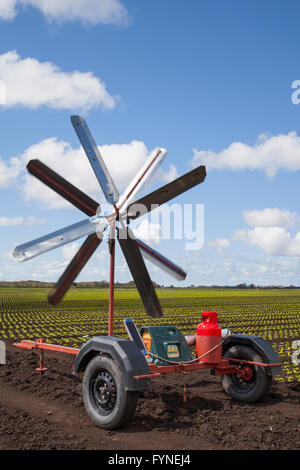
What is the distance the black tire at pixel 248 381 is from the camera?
829 centimetres

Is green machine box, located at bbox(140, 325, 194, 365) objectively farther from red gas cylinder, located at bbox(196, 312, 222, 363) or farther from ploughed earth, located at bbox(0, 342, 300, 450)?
ploughed earth, located at bbox(0, 342, 300, 450)

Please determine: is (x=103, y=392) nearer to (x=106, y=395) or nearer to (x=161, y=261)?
(x=106, y=395)

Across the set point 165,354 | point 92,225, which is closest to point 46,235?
point 92,225

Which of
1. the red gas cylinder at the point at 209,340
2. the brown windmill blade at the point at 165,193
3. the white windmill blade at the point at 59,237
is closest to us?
the white windmill blade at the point at 59,237

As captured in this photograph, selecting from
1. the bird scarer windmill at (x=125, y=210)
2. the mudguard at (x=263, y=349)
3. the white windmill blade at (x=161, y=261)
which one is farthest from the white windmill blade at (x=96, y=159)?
the mudguard at (x=263, y=349)

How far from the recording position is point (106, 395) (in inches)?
278

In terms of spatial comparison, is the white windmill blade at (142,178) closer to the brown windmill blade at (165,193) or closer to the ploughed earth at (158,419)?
the brown windmill blade at (165,193)

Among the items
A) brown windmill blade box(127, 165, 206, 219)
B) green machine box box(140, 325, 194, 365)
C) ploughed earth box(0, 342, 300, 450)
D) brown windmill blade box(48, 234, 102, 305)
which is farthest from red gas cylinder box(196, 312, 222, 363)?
brown windmill blade box(48, 234, 102, 305)

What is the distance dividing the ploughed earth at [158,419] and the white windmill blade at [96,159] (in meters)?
3.95

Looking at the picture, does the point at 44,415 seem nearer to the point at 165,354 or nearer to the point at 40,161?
the point at 165,354

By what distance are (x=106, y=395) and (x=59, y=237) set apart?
2.74 meters

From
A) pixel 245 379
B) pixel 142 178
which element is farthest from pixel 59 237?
pixel 245 379
